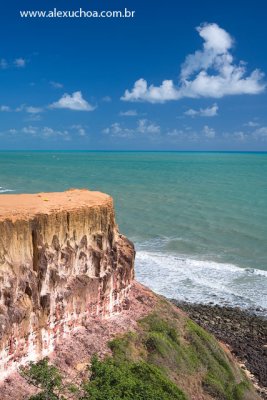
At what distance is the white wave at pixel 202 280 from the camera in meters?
41.6

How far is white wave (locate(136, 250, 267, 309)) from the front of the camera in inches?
1638

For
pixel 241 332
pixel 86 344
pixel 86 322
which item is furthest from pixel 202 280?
pixel 86 344

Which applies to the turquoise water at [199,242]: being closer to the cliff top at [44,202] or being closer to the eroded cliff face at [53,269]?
the eroded cliff face at [53,269]

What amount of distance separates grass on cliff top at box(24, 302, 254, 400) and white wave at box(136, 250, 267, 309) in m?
16.9

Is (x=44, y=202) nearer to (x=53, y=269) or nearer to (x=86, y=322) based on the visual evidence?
(x=53, y=269)

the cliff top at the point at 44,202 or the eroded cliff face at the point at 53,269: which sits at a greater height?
the cliff top at the point at 44,202

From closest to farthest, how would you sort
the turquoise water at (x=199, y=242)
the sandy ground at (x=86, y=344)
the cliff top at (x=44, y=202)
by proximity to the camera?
the sandy ground at (x=86, y=344), the cliff top at (x=44, y=202), the turquoise water at (x=199, y=242)

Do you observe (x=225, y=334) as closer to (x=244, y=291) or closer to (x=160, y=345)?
(x=244, y=291)

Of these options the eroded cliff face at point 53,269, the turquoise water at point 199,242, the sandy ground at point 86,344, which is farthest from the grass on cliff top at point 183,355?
the turquoise water at point 199,242

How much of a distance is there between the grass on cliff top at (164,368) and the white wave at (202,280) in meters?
16.9

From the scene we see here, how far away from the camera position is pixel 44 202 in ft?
66.0

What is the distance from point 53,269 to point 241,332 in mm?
21782

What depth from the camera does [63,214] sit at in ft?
63.9

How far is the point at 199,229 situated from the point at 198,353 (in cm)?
3853
